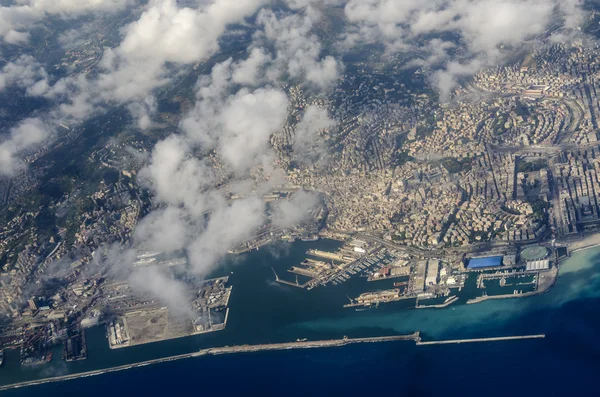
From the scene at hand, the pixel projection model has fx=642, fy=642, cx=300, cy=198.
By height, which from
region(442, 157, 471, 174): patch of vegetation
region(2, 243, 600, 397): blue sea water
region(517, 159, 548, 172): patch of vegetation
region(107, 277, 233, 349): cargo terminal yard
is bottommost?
region(2, 243, 600, 397): blue sea water

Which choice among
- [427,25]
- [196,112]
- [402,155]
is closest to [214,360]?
[402,155]

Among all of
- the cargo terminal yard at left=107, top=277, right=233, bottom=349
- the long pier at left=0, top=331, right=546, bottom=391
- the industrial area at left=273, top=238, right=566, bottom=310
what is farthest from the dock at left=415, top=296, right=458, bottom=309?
the cargo terminal yard at left=107, top=277, right=233, bottom=349

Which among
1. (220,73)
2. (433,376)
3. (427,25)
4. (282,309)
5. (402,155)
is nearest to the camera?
(433,376)

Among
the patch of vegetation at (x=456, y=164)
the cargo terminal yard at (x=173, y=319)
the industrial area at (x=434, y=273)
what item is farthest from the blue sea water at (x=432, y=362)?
the patch of vegetation at (x=456, y=164)

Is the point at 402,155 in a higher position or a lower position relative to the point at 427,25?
lower

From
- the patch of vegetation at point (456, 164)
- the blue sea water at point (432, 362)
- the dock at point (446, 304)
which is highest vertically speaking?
the patch of vegetation at point (456, 164)

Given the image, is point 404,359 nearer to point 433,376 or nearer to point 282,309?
point 433,376

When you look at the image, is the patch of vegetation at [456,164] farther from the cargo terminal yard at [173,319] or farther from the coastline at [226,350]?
the cargo terminal yard at [173,319]

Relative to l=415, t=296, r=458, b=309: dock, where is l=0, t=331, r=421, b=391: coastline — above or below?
below

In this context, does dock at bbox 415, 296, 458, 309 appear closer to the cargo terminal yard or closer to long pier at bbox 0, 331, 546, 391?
long pier at bbox 0, 331, 546, 391
